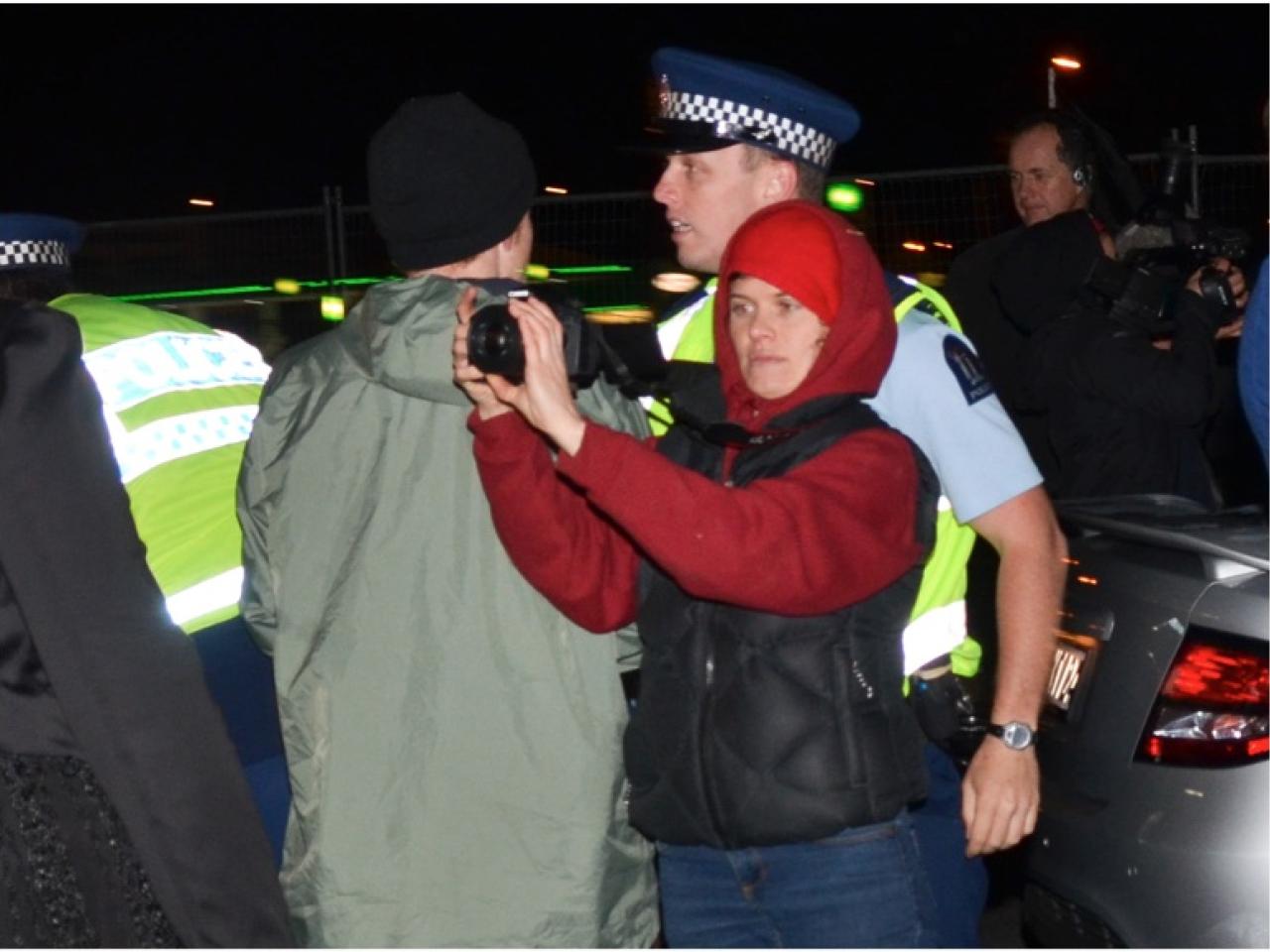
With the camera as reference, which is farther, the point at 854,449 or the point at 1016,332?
the point at 1016,332

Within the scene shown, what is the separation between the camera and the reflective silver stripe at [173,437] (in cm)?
348

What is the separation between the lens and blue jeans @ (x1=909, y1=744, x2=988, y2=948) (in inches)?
118

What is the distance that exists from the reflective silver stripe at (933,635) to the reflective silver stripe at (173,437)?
1312mm

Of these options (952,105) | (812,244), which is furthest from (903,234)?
(952,105)

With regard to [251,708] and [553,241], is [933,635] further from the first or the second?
[553,241]

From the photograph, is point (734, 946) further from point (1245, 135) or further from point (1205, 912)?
point (1245, 135)

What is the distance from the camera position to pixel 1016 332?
259 inches

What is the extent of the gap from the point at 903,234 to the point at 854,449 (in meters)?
7.48

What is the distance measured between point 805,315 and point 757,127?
67 centimetres

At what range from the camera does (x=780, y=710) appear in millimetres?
2723

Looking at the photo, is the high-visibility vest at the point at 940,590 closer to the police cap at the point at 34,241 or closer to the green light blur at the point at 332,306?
the police cap at the point at 34,241

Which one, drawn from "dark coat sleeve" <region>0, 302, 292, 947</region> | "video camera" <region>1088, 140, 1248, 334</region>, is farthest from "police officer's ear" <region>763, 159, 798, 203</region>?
"video camera" <region>1088, 140, 1248, 334</region>

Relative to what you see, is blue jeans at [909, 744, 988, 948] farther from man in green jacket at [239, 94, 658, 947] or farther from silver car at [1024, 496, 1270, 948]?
silver car at [1024, 496, 1270, 948]

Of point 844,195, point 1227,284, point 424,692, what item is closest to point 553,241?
point 844,195
